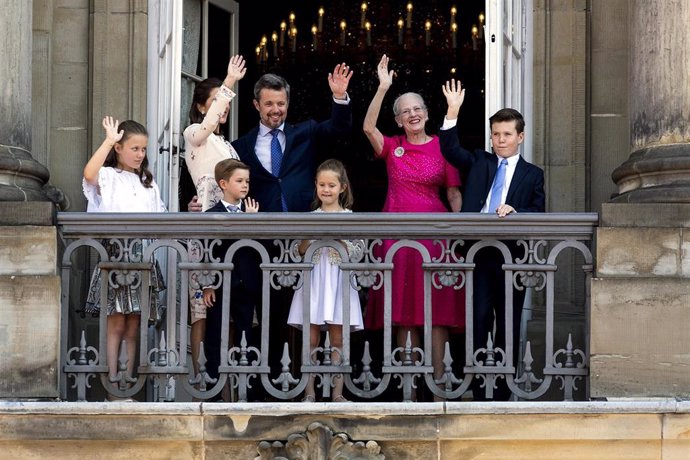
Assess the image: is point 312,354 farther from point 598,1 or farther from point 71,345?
point 598,1

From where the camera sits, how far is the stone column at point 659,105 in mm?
10766

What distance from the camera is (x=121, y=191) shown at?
36.3 ft

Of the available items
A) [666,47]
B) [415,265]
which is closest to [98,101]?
[415,265]

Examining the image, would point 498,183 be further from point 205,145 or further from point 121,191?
point 121,191

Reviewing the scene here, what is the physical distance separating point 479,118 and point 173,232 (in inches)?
222

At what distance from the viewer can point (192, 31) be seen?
1248cm

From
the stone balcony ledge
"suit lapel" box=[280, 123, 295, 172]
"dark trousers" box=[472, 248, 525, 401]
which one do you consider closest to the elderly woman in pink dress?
"dark trousers" box=[472, 248, 525, 401]

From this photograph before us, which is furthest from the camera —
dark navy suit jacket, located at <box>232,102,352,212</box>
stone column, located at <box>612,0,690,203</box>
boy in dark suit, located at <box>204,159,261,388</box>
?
dark navy suit jacket, located at <box>232,102,352,212</box>

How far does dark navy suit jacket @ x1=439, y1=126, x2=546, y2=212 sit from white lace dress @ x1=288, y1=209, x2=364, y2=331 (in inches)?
29.1

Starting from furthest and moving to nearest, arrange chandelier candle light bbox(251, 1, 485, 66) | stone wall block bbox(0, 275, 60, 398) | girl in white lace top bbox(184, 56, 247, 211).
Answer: chandelier candle light bbox(251, 1, 485, 66) → girl in white lace top bbox(184, 56, 247, 211) → stone wall block bbox(0, 275, 60, 398)

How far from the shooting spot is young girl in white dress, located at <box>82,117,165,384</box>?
425 inches

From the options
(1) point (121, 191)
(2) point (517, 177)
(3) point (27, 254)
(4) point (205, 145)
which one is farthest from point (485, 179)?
(3) point (27, 254)

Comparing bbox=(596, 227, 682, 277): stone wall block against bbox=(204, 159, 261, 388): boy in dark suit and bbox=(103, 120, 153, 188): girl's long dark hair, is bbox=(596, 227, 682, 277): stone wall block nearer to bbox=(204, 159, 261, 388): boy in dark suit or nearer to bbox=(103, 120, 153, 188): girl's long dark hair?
bbox=(204, 159, 261, 388): boy in dark suit

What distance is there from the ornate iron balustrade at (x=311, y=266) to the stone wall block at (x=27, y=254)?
0.11 metres
